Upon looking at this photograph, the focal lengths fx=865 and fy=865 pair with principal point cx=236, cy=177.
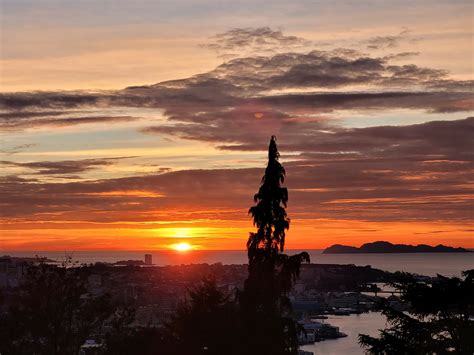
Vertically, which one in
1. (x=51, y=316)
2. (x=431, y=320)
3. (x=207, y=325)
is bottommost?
(x=207, y=325)

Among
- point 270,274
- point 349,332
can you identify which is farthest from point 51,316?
point 349,332

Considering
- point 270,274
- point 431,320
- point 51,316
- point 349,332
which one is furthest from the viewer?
point 349,332

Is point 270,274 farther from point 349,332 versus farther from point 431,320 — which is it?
point 349,332

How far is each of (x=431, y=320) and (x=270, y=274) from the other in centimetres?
758

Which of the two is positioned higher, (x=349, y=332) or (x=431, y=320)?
(x=431, y=320)

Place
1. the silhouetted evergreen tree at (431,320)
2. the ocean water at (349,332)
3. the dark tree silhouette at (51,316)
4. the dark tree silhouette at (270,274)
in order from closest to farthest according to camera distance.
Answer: the silhouetted evergreen tree at (431,320) → the dark tree silhouette at (270,274) → the dark tree silhouette at (51,316) → the ocean water at (349,332)

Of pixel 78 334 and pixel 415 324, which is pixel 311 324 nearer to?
pixel 78 334

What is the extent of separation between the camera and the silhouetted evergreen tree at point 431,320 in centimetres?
2888

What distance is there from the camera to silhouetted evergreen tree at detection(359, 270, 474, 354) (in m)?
28.9

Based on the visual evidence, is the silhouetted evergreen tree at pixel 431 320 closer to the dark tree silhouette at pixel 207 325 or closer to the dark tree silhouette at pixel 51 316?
the dark tree silhouette at pixel 207 325

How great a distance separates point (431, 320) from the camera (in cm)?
3053

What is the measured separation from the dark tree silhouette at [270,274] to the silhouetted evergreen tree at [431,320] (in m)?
4.83

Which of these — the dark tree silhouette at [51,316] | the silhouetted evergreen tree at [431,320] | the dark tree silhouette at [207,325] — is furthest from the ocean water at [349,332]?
the silhouetted evergreen tree at [431,320]

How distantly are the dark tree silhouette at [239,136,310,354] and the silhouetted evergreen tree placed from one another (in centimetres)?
483
